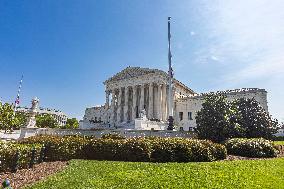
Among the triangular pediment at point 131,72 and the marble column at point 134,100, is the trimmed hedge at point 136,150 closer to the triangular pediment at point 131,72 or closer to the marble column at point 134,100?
the triangular pediment at point 131,72

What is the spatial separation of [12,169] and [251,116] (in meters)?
23.8

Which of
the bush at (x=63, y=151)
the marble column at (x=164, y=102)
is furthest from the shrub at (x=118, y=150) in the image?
the marble column at (x=164, y=102)

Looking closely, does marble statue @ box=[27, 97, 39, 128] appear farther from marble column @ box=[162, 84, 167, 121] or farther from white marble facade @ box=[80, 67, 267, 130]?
marble column @ box=[162, 84, 167, 121]

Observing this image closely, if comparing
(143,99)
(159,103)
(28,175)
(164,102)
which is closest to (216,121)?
(28,175)

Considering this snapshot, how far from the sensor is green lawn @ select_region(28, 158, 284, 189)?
10297 millimetres

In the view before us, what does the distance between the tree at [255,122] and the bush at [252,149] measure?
5.87 m

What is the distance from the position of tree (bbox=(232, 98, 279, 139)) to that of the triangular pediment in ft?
112

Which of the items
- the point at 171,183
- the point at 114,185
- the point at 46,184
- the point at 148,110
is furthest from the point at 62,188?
the point at 148,110

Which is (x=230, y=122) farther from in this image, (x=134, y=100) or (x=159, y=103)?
(x=134, y=100)

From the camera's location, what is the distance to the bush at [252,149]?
63.5 feet

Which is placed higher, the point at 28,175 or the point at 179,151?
the point at 179,151

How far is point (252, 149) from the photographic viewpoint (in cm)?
1939

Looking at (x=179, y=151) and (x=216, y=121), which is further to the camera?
(x=216, y=121)

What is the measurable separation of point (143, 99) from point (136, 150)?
49152 millimetres
